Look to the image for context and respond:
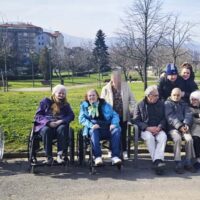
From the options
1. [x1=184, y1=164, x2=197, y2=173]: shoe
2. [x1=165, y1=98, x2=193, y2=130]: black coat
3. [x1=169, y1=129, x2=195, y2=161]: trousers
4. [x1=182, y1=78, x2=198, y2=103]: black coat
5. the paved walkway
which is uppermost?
[x1=182, y1=78, x2=198, y2=103]: black coat

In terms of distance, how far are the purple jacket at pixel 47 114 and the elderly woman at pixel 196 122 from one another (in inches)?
78.4

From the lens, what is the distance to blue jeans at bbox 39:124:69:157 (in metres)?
6.12

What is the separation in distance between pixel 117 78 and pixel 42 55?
49.6 metres

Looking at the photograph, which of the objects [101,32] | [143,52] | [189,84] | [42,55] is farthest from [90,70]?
[189,84]

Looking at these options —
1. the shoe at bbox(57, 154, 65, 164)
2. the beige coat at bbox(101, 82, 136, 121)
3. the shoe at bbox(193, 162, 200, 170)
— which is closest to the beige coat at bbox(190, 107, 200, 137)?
the shoe at bbox(193, 162, 200, 170)

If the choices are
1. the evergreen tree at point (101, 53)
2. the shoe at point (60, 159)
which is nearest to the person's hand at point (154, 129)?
the shoe at point (60, 159)

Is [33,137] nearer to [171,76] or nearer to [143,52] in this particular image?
[171,76]

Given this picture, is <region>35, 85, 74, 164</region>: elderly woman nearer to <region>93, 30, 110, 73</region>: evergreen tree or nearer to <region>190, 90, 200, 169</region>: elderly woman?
<region>190, 90, 200, 169</region>: elderly woman

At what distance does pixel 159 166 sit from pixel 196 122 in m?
1.09

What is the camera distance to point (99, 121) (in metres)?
6.46

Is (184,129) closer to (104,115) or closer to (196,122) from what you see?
(196,122)

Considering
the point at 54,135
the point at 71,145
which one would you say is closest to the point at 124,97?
the point at 71,145

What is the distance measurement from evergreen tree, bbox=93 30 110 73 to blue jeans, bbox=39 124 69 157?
156ft

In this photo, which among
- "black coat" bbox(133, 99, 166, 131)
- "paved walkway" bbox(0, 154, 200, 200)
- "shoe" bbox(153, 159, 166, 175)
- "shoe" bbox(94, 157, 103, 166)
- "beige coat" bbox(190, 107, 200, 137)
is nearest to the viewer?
"paved walkway" bbox(0, 154, 200, 200)
